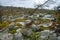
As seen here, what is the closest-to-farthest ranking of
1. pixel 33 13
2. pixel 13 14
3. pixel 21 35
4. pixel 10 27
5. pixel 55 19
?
pixel 21 35, pixel 10 27, pixel 55 19, pixel 33 13, pixel 13 14

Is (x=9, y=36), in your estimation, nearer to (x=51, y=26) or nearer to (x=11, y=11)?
(x=51, y=26)

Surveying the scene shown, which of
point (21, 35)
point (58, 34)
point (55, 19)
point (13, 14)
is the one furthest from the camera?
point (13, 14)

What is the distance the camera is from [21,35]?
6.37ft

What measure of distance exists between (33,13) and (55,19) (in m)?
0.46

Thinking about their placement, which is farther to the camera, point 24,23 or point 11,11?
point 11,11

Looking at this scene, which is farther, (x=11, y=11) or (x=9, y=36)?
(x=11, y=11)

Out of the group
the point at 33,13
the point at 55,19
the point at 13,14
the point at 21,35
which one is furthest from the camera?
the point at 13,14

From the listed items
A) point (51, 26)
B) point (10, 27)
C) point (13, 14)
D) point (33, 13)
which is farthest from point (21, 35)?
point (13, 14)

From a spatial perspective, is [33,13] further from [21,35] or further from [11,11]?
[21,35]

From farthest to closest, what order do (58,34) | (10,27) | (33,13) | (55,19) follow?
1. (33,13)
2. (55,19)
3. (10,27)
4. (58,34)

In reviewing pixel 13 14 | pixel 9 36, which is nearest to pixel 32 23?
pixel 9 36

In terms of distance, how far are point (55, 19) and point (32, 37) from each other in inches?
23.3

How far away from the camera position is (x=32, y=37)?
1.95 metres

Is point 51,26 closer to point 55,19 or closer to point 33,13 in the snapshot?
point 55,19
